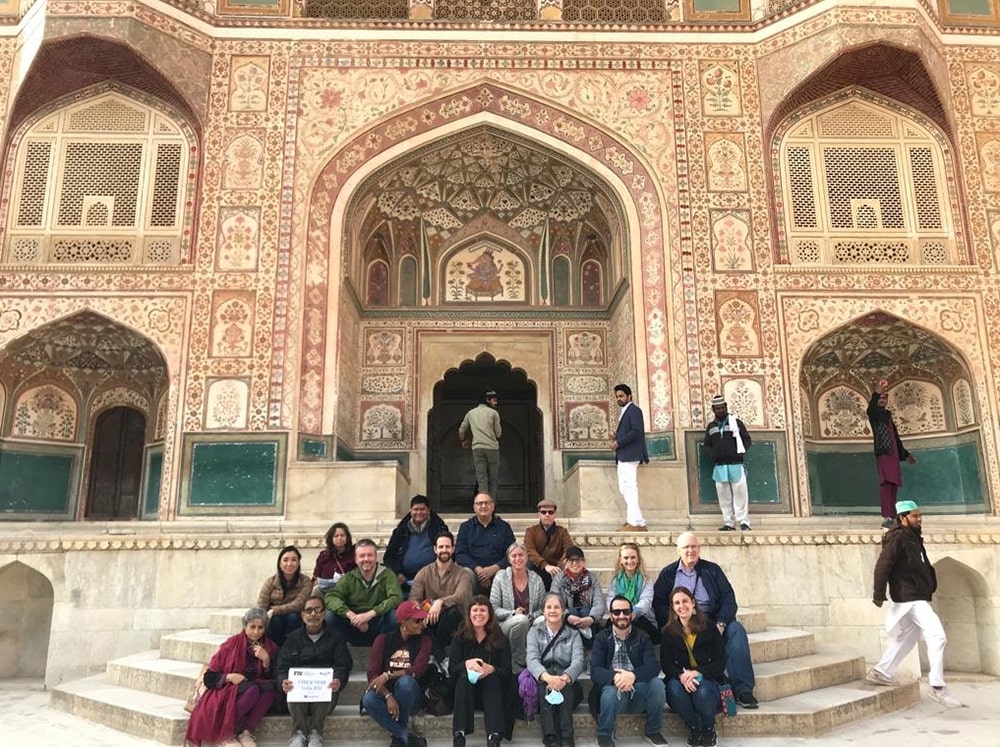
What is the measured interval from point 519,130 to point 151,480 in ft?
21.3

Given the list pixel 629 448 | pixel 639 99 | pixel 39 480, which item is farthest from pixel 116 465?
pixel 639 99

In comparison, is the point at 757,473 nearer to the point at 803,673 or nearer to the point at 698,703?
the point at 803,673

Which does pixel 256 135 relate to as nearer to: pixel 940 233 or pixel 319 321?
pixel 319 321

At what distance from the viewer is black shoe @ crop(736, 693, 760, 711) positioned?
5.18 meters

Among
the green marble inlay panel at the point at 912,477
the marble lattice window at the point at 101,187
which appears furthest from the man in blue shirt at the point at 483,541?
the green marble inlay panel at the point at 912,477

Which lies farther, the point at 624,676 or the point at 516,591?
the point at 516,591

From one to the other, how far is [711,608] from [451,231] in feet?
26.1

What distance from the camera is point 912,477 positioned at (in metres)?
10.7

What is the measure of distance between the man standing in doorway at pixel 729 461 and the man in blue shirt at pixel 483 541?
10.9ft

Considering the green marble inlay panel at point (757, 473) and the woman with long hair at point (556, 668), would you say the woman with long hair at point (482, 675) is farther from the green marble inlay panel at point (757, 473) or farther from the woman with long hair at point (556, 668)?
the green marble inlay panel at point (757, 473)

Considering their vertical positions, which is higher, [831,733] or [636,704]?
[636,704]

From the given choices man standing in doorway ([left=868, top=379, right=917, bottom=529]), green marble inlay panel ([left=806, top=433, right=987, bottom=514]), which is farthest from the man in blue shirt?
green marble inlay panel ([left=806, top=433, right=987, bottom=514])

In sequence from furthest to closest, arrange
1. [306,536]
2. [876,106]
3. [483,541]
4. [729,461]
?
[876,106] → [729,461] → [306,536] → [483,541]

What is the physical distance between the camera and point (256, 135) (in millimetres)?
10500
